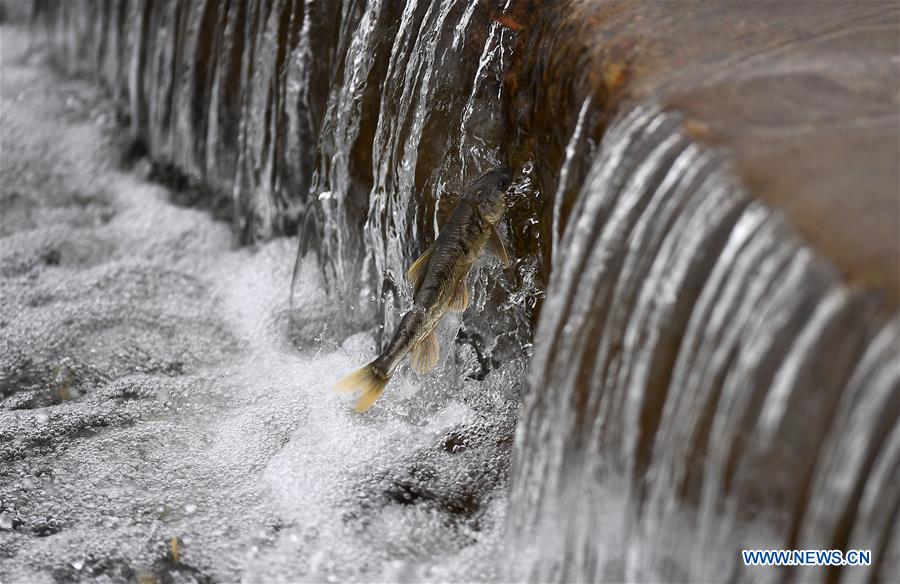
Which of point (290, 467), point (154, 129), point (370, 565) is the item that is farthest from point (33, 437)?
point (154, 129)

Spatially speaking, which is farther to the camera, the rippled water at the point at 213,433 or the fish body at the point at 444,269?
the fish body at the point at 444,269

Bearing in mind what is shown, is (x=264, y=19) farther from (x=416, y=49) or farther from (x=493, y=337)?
(x=493, y=337)

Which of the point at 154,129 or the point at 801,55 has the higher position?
the point at 801,55

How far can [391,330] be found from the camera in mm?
3828

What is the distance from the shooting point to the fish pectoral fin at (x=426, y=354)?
3.37 meters

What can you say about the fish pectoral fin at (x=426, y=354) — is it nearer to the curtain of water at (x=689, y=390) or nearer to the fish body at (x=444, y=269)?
the fish body at (x=444, y=269)

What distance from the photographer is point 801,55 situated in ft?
8.93

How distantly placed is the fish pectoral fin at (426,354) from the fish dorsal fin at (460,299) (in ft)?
0.38

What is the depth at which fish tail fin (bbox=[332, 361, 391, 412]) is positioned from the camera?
10.7 ft

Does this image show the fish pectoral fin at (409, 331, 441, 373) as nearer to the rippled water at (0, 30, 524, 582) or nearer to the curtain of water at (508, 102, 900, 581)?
the rippled water at (0, 30, 524, 582)

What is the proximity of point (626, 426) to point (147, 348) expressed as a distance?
2.36 m

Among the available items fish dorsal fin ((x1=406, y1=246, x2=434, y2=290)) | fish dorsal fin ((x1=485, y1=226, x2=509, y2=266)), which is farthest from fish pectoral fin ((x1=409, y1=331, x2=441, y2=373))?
fish dorsal fin ((x1=485, y1=226, x2=509, y2=266))

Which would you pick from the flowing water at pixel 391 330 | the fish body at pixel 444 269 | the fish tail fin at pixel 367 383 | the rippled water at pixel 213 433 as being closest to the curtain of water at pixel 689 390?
the flowing water at pixel 391 330

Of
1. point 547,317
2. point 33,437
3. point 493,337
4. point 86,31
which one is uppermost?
point 86,31
